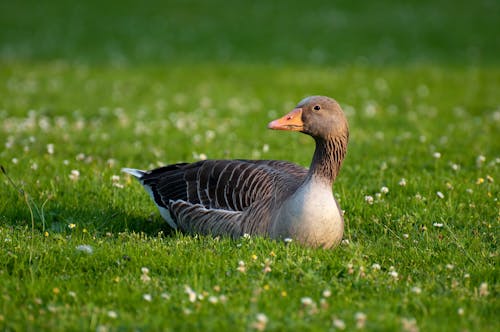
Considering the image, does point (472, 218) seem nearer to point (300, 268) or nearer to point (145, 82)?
point (300, 268)

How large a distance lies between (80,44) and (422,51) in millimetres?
11275

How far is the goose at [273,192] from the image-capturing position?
19.6 feet

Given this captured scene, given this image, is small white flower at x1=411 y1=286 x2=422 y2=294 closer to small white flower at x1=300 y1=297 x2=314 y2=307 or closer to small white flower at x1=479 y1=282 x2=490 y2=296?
small white flower at x1=479 y1=282 x2=490 y2=296

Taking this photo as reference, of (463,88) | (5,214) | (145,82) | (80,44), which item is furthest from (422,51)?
(5,214)

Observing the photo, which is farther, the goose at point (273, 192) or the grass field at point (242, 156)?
the goose at point (273, 192)

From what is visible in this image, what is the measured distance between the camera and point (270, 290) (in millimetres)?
5078

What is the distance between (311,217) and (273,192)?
646 mm

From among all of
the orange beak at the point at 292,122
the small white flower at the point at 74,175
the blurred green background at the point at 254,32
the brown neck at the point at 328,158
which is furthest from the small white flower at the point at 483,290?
the blurred green background at the point at 254,32

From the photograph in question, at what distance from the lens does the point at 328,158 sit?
20.5 feet

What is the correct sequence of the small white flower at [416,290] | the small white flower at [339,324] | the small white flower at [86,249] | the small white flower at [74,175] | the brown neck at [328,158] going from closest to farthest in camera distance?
the small white flower at [339,324] < the small white flower at [416,290] < the small white flower at [86,249] < the brown neck at [328,158] < the small white flower at [74,175]

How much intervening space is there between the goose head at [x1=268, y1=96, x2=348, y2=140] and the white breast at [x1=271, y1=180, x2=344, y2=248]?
0.51 m

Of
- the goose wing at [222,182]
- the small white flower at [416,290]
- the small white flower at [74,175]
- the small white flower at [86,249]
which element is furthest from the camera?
the small white flower at [74,175]

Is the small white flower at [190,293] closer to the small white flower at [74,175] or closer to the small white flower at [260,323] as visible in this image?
the small white flower at [260,323]

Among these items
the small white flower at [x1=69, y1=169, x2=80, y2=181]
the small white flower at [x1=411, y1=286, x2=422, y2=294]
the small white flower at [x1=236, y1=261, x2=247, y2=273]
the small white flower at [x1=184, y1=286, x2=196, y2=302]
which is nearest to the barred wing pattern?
the small white flower at [x1=236, y1=261, x2=247, y2=273]
